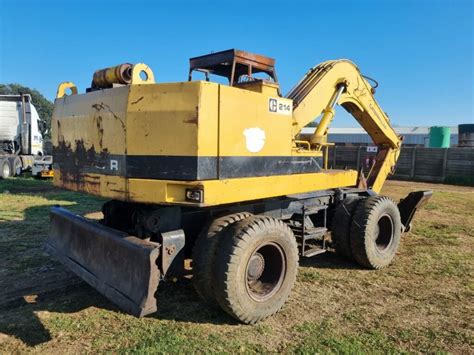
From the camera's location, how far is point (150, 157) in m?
3.70

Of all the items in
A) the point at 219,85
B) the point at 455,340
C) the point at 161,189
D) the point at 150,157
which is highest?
the point at 219,85

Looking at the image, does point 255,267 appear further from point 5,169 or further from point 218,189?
point 5,169

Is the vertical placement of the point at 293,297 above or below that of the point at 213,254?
below

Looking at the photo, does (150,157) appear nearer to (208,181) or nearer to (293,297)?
(208,181)

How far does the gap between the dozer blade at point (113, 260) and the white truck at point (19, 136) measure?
13914 mm

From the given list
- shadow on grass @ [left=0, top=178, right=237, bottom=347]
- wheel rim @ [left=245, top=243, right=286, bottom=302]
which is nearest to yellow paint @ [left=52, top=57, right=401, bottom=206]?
wheel rim @ [left=245, top=243, right=286, bottom=302]

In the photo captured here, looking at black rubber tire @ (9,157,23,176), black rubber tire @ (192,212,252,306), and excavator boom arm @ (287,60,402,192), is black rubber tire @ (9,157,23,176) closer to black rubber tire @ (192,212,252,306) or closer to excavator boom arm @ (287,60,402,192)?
excavator boom arm @ (287,60,402,192)

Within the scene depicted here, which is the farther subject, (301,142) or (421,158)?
(421,158)

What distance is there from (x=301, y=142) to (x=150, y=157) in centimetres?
191

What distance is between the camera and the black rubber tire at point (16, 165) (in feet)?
57.1

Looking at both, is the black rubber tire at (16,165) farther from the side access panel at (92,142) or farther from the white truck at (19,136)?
the side access panel at (92,142)

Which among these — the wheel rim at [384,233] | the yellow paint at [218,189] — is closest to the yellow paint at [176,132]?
the yellow paint at [218,189]

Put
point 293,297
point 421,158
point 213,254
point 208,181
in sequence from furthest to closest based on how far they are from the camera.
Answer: point 421,158 → point 293,297 → point 213,254 → point 208,181

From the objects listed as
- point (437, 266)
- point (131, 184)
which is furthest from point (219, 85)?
point (437, 266)
